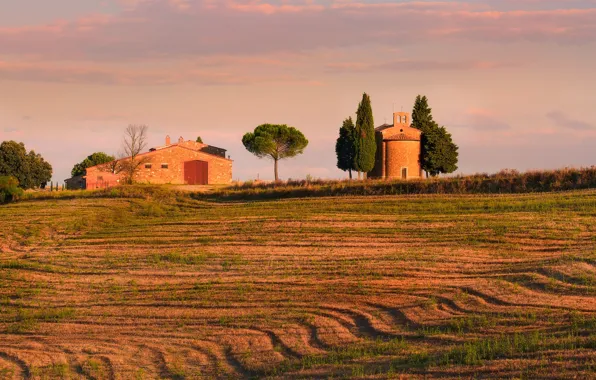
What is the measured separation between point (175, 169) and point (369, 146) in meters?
17.4

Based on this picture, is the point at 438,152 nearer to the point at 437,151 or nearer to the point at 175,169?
the point at 437,151

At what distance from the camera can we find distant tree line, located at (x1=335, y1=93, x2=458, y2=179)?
69.5m

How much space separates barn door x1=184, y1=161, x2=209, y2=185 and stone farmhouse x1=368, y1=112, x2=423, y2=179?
1460 centimetres

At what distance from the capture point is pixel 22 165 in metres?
88.1

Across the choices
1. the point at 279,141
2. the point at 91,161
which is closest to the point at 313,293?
the point at 279,141

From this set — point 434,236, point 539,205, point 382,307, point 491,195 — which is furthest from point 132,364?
point 491,195

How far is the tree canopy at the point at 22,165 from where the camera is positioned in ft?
285

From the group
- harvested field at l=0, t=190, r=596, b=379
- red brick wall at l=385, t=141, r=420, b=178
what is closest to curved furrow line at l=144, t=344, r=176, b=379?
harvested field at l=0, t=190, r=596, b=379

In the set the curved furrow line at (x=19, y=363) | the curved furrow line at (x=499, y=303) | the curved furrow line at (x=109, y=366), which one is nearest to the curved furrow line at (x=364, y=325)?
the curved furrow line at (x=499, y=303)

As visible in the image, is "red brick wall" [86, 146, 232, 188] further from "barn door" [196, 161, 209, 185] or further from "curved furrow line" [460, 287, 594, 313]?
"curved furrow line" [460, 287, 594, 313]

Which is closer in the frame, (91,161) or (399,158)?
(399,158)

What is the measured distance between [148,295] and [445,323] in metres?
9.22

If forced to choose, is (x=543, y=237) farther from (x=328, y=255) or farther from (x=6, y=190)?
(x=6, y=190)

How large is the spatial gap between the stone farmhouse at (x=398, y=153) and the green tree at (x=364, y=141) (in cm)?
129
